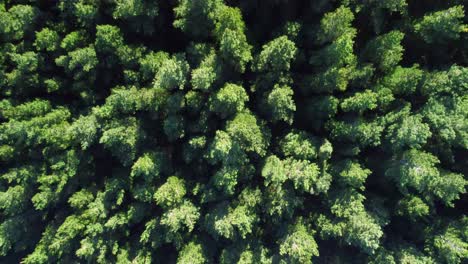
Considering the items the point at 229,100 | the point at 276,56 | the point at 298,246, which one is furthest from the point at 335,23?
the point at 298,246

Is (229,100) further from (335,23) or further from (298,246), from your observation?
(298,246)

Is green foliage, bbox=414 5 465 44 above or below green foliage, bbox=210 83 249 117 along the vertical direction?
above

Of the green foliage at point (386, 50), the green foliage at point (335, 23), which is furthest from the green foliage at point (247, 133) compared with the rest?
the green foliage at point (386, 50)

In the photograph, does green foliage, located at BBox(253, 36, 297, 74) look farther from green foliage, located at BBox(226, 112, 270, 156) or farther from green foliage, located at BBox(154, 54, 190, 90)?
green foliage, located at BBox(154, 54, 190, 90)

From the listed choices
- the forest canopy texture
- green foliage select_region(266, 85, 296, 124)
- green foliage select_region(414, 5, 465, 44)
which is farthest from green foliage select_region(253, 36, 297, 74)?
green foliage select_region(414, 5, 465, 44)

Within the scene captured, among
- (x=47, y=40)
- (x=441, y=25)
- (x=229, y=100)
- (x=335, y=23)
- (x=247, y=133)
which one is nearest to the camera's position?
(x=441, y=25)

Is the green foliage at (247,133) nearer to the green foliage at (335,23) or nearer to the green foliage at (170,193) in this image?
the green foliage at (170,193)

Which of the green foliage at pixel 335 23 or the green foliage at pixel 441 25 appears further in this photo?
the green foliage at pixel 335 23

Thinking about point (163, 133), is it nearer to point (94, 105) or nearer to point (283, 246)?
point (94, 105)
